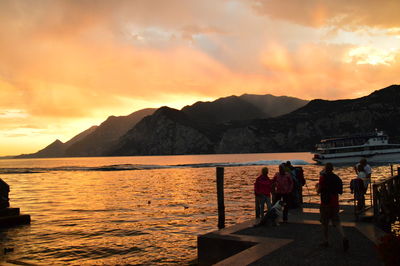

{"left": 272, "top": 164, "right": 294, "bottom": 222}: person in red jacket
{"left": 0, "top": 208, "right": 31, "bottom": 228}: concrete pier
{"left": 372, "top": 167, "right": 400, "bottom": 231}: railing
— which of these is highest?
{"left": 272, "top": 164, "right": 294, "bottom": 222}: person in red jacket

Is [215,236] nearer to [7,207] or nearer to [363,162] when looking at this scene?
[363,162]

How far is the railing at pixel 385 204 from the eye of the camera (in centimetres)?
1281

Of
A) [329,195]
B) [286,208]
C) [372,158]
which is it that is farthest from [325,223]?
[372,158]

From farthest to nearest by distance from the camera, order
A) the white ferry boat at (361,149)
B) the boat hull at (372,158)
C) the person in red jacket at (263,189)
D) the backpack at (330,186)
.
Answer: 1. the white ferry boat at (361,149)
2. the boat hull at (372,158)
3. the person in red jacket at (263,189)
4. the backpack at (330,186)

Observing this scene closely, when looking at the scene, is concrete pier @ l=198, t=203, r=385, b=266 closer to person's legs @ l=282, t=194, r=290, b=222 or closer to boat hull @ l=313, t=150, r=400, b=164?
person's legs @ l=282, t=194, r=290, b=222

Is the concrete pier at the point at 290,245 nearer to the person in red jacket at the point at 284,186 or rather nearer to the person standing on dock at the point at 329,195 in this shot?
the person standing on dock at the point at 329,195

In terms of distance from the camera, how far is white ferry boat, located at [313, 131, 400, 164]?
300 feet

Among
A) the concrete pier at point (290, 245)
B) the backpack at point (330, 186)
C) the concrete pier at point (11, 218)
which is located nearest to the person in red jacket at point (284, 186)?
the concrete pier at point (290, 245)

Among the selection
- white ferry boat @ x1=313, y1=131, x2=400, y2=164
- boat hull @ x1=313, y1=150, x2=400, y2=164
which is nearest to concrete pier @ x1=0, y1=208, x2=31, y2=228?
white ferry boat @ x1=313, y1=131, x2=400, y2=164

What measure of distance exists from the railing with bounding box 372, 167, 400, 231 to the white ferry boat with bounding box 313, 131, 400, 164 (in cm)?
8409

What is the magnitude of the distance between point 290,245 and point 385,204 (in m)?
6.60

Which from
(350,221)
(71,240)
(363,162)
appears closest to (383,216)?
(350,221)

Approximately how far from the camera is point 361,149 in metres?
95.3

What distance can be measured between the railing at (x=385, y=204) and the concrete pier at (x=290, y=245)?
759mm
